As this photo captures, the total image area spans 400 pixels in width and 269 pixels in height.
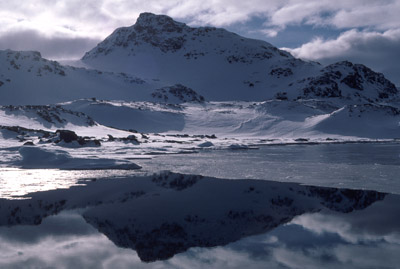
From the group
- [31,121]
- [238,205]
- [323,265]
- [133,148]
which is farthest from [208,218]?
[31,121]

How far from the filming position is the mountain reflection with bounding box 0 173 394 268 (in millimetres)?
10594

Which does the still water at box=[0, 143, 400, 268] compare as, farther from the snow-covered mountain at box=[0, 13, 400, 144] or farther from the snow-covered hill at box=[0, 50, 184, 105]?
the snow-covered hill at box=[0, 50, 184, 105]

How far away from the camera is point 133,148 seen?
4219 centimetres

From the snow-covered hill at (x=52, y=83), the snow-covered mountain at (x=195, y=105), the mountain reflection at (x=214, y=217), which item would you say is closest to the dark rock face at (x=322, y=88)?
the snow-covered mountain at (x=195, y=105)

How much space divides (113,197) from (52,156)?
1266 centimetres

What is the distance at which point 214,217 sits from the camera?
526 inches

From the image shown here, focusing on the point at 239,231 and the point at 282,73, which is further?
the point at 282,73

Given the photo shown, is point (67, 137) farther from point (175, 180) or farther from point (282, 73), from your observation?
point (282, 73)

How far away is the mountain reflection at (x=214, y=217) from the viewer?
10.6 m

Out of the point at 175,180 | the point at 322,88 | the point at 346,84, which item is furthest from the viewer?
the point at 346,84

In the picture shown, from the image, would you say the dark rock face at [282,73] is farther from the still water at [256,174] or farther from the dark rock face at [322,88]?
the still water at [256,174]

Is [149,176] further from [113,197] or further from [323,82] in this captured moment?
[323,82]

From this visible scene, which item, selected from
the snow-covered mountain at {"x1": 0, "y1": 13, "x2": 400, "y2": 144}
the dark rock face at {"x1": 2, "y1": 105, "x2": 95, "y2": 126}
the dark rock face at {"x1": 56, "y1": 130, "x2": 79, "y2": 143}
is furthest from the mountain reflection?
the dark rock face at {"x1": 2, "y1": 105, "x2": 95, "y2": 126}

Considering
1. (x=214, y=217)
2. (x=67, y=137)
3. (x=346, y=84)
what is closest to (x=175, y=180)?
(x=214, y=217)
